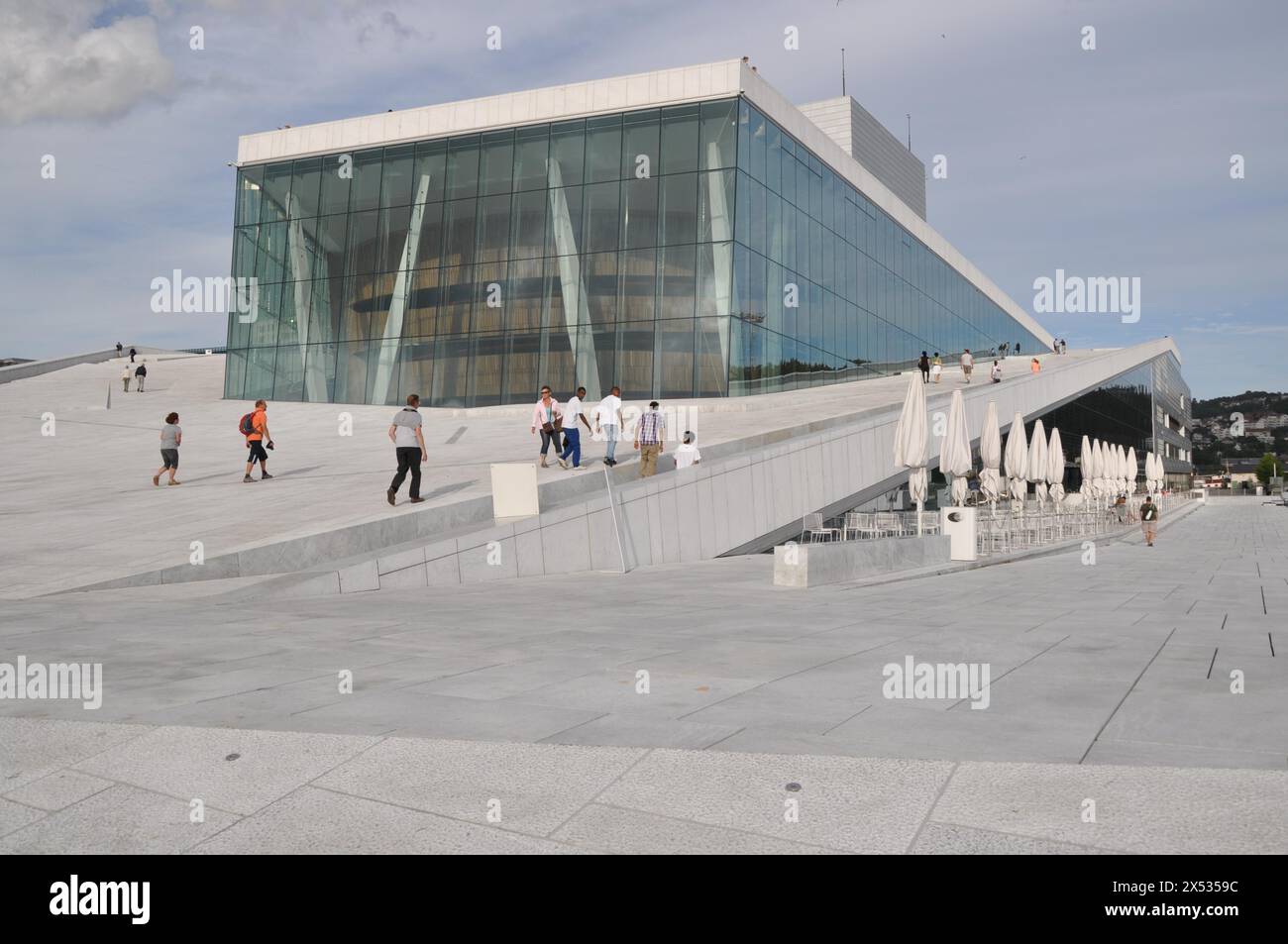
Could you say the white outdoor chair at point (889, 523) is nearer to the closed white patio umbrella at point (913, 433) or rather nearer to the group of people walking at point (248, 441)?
the closed white patio umbrella at point (913, 433)

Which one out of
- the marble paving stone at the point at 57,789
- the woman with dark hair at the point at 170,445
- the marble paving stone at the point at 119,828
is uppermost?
the woman with dark hair at the point at 170,445

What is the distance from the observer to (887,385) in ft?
121

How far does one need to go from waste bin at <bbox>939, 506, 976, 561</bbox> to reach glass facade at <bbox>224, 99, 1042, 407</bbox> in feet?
54.1

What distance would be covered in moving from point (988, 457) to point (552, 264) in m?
18.0

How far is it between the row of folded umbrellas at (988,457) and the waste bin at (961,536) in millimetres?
733

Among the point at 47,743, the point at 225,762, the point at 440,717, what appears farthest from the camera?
the point at 440,717

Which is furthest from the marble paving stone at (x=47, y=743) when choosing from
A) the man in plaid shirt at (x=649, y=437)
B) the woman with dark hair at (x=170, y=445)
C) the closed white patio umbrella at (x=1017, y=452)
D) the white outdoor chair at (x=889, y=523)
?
the closed white patio umbrella at (x=1017, y=452)

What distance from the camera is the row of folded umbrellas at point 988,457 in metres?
18.4

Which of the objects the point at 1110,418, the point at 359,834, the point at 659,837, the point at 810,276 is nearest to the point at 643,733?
the point at 659,837

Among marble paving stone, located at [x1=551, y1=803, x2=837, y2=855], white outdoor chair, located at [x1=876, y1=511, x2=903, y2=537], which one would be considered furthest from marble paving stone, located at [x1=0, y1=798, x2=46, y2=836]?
white outdoor chair, located at [x1=876, y1=511, x2=903, y2=537]

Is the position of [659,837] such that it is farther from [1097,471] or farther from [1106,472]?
[1106,472]

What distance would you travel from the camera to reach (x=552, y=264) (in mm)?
36031
